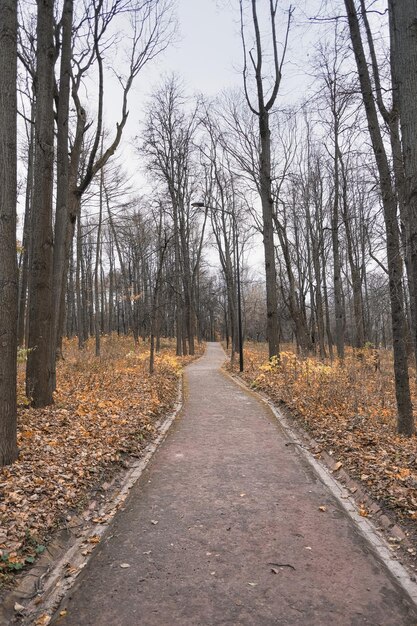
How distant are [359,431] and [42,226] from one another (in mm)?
7069

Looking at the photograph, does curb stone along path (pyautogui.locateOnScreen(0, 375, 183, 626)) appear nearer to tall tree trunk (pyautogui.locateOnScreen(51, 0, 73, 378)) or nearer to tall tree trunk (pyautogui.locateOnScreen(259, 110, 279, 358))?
tall tree trunk (pyautogui.locateOnScreen(51, 0, 73, 378))

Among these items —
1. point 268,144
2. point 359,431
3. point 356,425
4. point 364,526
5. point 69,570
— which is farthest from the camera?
point 268,144

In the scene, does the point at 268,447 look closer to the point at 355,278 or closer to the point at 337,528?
the point at 337,528

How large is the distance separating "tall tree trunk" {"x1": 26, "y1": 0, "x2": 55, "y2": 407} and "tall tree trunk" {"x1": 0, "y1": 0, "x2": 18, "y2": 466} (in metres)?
2.56

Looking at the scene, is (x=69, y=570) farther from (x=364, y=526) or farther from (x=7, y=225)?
(x=7, y=225)

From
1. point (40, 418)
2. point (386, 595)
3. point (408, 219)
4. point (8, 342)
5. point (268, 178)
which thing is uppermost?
point (268, 178)

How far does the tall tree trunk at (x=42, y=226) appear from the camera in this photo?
8039mm

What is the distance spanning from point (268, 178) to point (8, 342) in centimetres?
1280

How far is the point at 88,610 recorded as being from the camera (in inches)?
128

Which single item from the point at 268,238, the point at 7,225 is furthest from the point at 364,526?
the point at 268,238

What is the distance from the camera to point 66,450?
20.7 ft

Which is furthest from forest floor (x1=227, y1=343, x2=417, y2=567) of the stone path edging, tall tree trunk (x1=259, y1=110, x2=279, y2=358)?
tall tree trunk (x1=259, y1=110, x2=279, y2=358)

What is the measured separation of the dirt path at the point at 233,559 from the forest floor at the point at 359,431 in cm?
59

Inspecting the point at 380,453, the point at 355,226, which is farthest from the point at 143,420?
the point at 355,226
